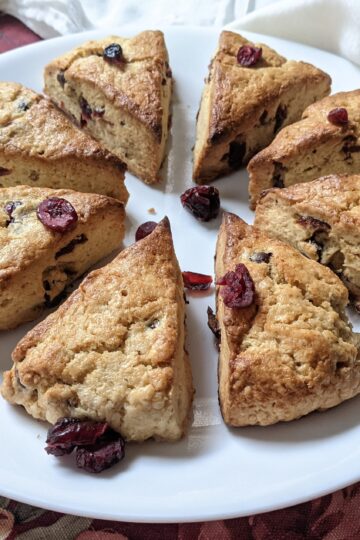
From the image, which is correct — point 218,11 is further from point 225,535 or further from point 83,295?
point 225,535

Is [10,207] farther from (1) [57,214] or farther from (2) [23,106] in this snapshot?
(2) [23,106]

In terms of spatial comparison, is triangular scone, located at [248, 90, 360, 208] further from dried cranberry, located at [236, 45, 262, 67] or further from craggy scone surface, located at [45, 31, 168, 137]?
craggy scone surface, located at [45, 31, 168, 137]

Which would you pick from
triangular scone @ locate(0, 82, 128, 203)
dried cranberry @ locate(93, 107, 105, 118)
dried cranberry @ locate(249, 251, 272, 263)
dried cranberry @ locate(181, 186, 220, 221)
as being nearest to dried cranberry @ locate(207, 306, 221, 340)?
dried cranberry @ locate(249, 251, 272, 263)

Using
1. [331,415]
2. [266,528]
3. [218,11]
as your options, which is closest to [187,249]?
[331,415]

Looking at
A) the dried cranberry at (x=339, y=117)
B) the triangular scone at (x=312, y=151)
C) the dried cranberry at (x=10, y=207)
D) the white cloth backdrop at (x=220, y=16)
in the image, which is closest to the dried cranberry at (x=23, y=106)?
the dried cranberry at (x=10, y=207)

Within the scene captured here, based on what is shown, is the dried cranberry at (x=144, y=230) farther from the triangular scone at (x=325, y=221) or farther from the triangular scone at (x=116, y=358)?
the triangular scone at (x=325, y=221)

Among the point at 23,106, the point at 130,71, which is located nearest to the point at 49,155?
the point at 23,106
